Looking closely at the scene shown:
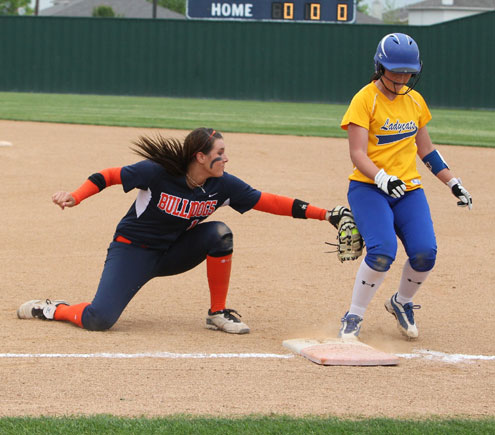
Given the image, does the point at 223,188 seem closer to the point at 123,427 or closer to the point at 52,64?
the point at 123,427

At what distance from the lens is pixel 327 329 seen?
17.7 ft

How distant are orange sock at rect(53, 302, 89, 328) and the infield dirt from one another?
6 centimetres

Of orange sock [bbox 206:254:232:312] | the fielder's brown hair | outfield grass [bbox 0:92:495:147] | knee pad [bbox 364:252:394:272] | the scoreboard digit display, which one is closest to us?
knee pad [bbox 364:252:394:272]

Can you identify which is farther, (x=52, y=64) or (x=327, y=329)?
(x=52, y=64)

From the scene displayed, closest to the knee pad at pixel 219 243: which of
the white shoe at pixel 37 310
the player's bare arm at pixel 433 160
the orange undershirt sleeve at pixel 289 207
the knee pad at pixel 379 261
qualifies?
the orange undershirt sleeve at pixel 289 207

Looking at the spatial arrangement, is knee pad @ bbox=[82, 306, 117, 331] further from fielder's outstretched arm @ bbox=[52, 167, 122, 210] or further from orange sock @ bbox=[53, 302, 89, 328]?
fielder's outstretched arm @ bbox=[52, 167, 122, 210]

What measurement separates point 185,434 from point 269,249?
14.6 feet

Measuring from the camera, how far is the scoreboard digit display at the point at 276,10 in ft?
86.0

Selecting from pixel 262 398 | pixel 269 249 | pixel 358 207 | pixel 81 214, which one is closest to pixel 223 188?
pixel 358 207

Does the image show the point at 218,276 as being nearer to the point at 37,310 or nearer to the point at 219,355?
the point at 219,355

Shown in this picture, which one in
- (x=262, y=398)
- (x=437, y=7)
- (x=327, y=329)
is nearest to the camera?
(x=262, y=398)

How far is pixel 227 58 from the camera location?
25.8 m

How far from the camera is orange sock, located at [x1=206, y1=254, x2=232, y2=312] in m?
5.31

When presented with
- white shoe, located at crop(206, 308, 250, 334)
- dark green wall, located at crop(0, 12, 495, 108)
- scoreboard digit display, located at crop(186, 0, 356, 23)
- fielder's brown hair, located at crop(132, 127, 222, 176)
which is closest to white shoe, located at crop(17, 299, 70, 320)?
white shoe, located at crop(206, 308, 250, 334)
